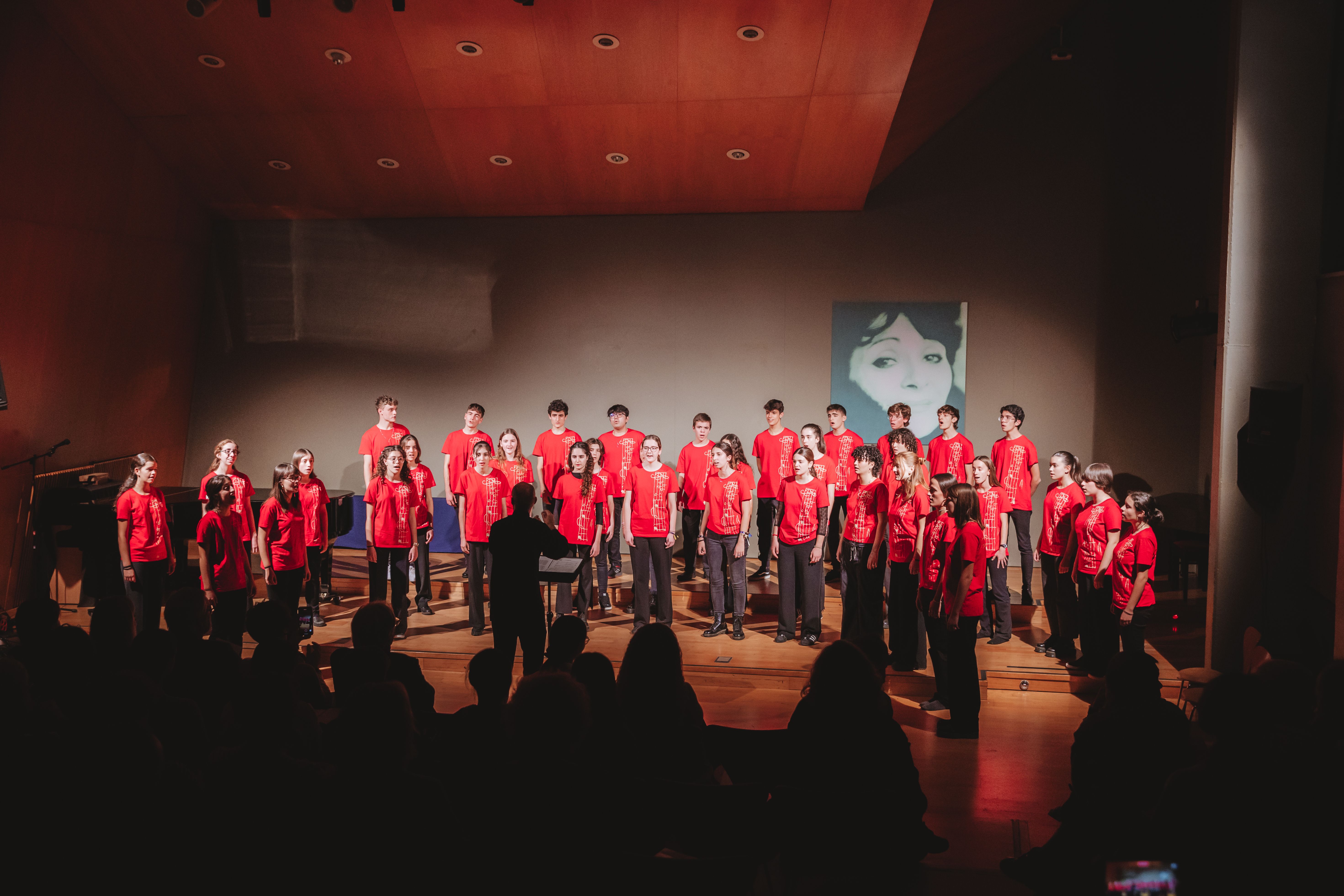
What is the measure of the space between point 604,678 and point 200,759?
1218 millimetres

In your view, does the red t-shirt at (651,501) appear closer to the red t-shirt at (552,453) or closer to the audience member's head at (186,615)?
the red t-shirt at (552,453)

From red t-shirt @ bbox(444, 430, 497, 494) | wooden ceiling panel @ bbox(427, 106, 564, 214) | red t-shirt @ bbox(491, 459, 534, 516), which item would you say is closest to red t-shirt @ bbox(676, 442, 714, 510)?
red t-shirt @ bbox(491, 459, 534, 516)

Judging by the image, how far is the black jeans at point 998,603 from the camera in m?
5.43

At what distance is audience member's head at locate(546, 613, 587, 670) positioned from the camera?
3.11 meters

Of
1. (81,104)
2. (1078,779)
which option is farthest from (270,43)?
(1078,779)

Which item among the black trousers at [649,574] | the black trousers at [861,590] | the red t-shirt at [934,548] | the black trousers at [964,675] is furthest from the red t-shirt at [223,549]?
the black trousers at [964,675]

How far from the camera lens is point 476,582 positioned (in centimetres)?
555

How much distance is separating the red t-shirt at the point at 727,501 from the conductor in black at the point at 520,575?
1.51m

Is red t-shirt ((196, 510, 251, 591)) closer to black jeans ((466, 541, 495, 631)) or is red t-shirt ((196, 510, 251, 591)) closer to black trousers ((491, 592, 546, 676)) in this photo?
black jeans ((466, 541, 495, 631))

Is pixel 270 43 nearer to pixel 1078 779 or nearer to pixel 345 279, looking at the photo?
pixel 345 279

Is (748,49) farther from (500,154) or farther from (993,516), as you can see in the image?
(993,516)

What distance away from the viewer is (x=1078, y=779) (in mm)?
2678

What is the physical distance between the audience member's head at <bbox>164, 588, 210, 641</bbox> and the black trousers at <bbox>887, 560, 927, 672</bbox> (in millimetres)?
3613

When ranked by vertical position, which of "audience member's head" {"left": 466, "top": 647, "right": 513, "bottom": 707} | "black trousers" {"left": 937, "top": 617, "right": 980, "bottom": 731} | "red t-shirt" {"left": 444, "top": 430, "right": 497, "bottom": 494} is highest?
"red t-shirt" {"left": 444, "top": 430, "right": 497, "bottom": 494}
